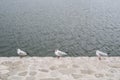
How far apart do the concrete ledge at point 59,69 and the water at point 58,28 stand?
14.7 feet

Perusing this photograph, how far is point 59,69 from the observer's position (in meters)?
8.88

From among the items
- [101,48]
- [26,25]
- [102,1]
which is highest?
[102,1]

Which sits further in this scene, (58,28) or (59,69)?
(58,28)

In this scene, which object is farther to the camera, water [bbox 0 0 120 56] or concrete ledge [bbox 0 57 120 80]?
water [bbox 0 0 120 56]

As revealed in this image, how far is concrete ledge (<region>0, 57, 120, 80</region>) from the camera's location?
823cm

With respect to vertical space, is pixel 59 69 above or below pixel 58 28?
below

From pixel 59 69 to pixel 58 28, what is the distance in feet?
33.7

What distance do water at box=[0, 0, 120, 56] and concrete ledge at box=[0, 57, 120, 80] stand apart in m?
4.47

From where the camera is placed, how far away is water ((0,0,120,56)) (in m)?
15.1

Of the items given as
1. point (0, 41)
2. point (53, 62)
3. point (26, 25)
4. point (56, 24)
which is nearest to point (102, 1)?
point (56, 24)

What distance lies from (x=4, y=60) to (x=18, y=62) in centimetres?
74

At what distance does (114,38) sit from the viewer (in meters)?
17.4

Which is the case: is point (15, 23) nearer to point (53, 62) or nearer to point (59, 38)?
point (59, 38)

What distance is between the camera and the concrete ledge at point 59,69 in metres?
8.23
